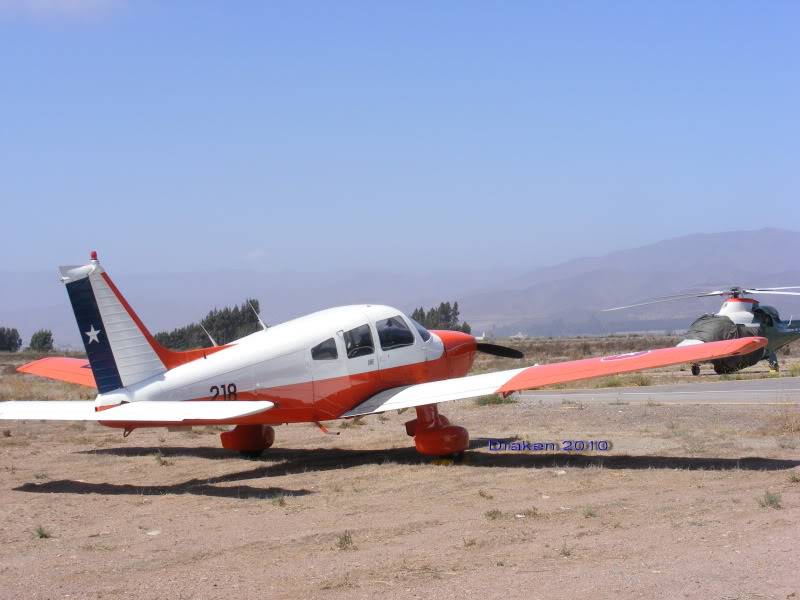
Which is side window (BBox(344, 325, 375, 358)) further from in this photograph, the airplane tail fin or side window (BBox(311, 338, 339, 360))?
the airplane tail fin

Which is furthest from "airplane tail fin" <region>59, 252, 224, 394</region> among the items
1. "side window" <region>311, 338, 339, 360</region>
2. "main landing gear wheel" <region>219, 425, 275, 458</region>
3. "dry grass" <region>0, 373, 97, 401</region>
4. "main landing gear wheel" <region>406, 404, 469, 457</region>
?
"dry grass" <region>0, 373, 97, 401</region>

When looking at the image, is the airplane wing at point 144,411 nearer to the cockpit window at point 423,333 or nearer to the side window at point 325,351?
the side window at point 325,351

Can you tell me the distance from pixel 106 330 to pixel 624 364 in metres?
7.53

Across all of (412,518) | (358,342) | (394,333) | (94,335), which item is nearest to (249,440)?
(358,342)

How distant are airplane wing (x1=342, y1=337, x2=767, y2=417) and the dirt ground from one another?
102 cm

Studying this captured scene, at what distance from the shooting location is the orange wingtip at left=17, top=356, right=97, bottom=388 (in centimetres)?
1769

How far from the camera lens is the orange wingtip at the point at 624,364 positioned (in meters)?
12.8

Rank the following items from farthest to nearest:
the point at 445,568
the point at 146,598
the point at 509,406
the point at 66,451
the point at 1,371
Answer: the point at 1,371, the point at 509,406, the point at 66,451, the point at 445,568, the point at 146,598

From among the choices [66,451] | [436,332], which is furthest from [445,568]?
[66,451]

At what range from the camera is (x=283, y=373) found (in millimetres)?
14250

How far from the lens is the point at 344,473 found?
536 inches

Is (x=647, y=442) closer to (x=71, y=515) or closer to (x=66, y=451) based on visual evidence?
(x=71, y=515)

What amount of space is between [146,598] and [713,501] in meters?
6.16

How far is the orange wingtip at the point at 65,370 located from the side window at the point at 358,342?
5.48m
